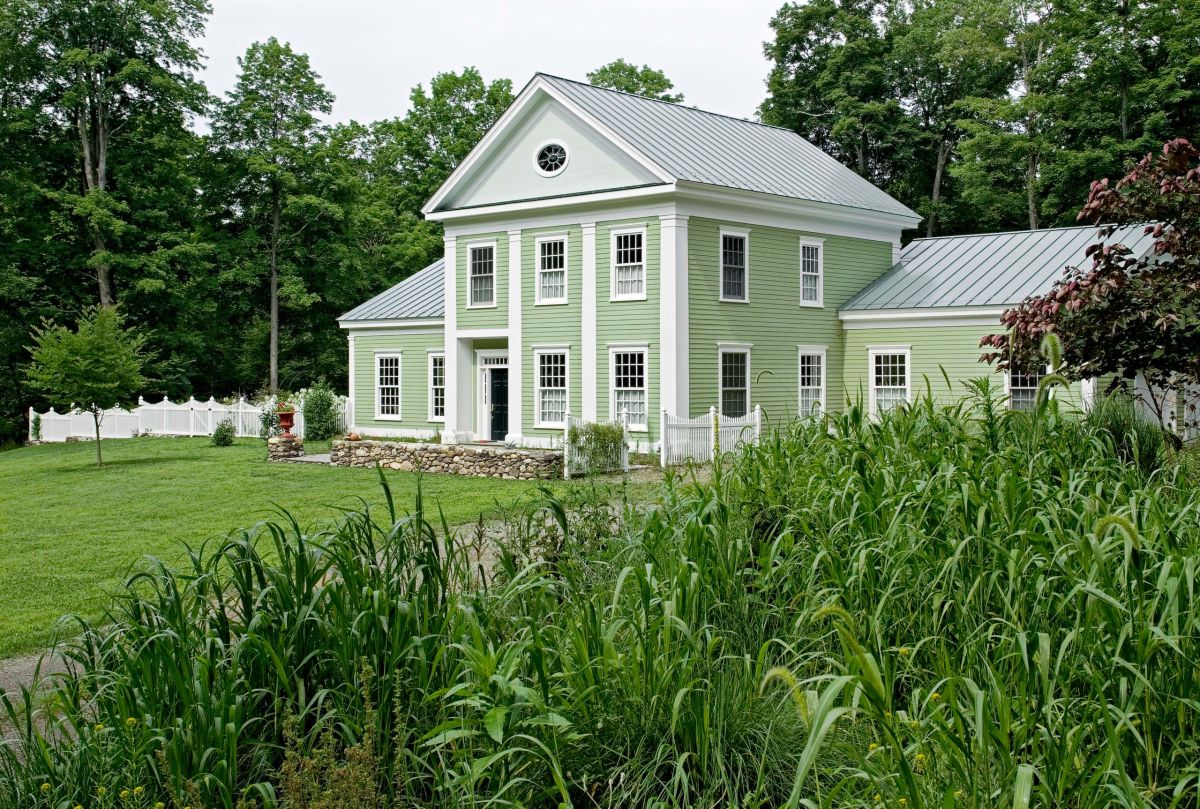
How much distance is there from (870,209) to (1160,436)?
19.9 m

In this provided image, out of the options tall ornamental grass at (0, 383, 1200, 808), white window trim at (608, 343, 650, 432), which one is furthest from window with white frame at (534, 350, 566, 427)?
tall ornamental grass at (0, 383, 1200, 808)

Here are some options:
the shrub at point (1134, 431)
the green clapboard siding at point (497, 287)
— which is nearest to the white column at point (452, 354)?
the green clapboard siding at point (497, 287)

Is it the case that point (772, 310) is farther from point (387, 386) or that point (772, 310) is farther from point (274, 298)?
point (274, 298)

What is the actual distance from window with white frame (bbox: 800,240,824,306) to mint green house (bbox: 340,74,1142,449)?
5 centimetres

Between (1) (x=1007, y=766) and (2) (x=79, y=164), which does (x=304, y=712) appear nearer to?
(1) (x=1007, y=766)

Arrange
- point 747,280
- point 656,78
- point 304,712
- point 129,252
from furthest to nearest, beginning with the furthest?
point 656,78 < point 129,252 < point 747,280 < point 304,712

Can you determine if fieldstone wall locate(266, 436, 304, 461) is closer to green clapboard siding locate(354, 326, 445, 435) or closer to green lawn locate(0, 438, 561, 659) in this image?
green lawn locate(0, 438, 561, 659)

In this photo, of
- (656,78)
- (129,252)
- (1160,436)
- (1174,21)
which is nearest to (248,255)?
(129,252)

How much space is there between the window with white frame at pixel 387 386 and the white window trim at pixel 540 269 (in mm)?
6820

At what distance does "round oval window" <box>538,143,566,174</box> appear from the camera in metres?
25.4

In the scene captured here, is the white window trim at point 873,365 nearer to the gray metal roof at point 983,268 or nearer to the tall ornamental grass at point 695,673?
the gray metal roof at point 983,268

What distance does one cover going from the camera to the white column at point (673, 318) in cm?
2341

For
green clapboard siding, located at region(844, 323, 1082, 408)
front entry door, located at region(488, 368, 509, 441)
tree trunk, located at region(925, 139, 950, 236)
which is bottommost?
front entry door, located at region(488, 368, 509, 441)

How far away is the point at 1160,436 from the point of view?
9375 mm
